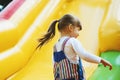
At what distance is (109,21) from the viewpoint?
8.49 ft

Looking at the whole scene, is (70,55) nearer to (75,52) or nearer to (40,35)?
(75,52)

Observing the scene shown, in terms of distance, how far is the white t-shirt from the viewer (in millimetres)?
1702

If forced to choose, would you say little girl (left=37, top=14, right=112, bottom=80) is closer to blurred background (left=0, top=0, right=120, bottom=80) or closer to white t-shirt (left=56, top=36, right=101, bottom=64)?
white t-shirt (left=56, top=36, right=101, bottom=64)

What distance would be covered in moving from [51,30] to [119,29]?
71 cm

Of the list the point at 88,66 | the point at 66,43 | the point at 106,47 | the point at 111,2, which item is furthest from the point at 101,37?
the point at 66,43

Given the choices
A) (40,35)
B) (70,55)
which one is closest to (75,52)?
(70,55)

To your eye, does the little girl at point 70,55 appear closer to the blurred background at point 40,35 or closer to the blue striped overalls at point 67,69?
the blue striped overalls at point 67,69

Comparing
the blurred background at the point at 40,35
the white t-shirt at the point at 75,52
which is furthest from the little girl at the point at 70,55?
the blurred background at the point at 40,35

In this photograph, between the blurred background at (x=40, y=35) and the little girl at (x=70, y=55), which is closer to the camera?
the little girl at (x=70, y=55)

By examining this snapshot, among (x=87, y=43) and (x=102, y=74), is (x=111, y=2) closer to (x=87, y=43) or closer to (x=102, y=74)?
(x=87, y=43)

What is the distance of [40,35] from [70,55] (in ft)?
3.23

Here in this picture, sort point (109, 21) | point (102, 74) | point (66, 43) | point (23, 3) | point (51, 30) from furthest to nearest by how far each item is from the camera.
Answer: point (23, 3) < point (109, 21) < point (102, 74) < point (51, 30) < point (66, 43)

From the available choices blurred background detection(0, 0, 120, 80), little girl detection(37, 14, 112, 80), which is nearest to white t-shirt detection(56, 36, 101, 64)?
little girl detection(37, 14, 112, 80)

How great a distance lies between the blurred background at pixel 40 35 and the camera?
7.74ft
